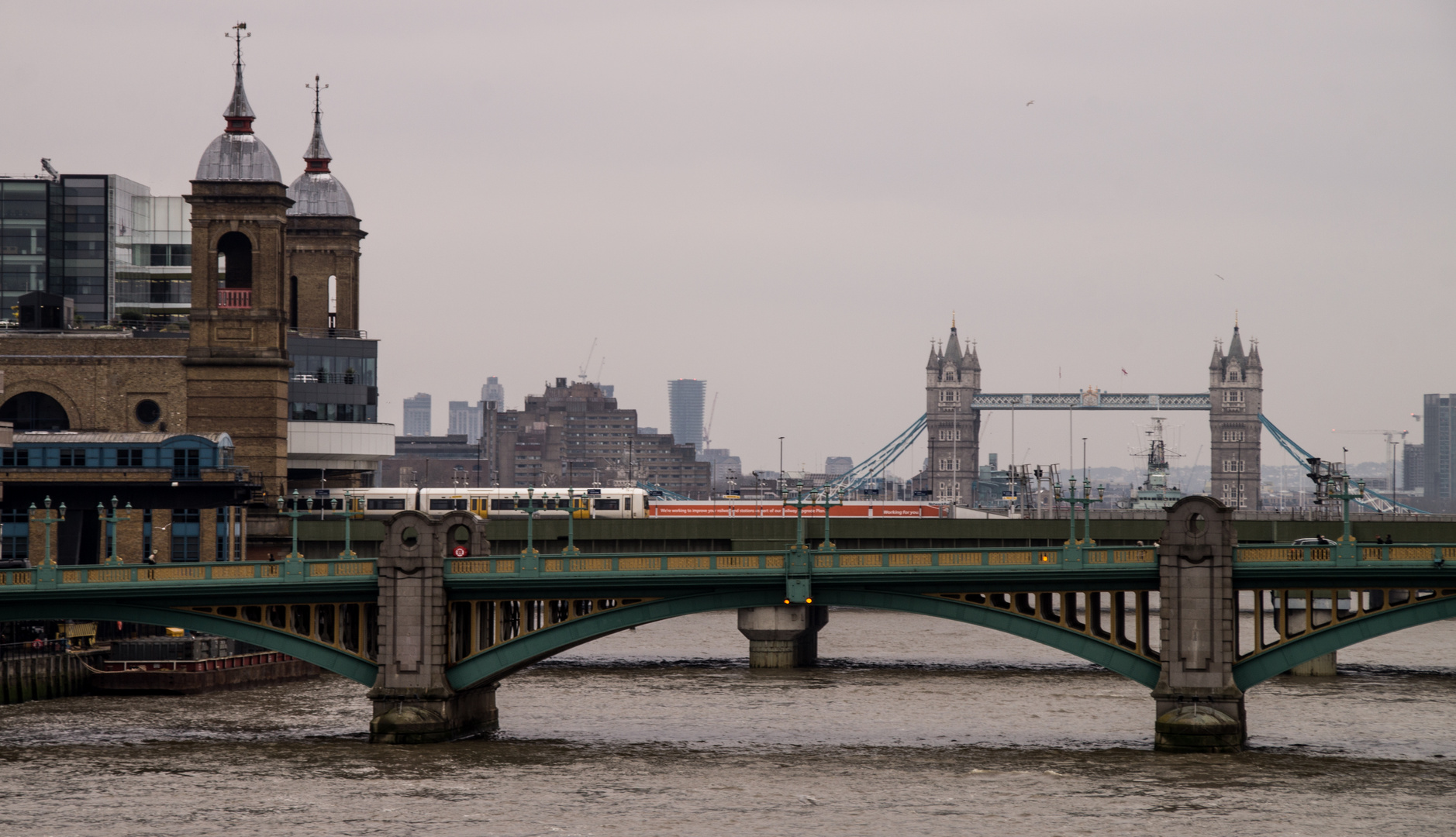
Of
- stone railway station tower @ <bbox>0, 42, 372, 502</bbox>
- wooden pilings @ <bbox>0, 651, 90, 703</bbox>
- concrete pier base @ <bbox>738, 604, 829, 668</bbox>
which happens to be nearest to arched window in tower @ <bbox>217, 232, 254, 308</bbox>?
stone railway station tower @ <bbox>0, 42, 372, 502</bbox>

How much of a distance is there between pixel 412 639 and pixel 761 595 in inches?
522

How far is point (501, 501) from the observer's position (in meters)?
140

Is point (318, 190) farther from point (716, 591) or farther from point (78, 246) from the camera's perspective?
point (716, 591)


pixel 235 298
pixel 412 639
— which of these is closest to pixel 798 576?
pixel 412 639

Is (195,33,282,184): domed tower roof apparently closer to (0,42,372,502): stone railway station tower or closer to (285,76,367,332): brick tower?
(0,42,372,502): stone railway station tower

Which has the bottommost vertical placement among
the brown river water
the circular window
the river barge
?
the brown river water

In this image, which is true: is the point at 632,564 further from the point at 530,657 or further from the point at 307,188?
the point at 307,188

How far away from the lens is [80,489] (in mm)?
107438

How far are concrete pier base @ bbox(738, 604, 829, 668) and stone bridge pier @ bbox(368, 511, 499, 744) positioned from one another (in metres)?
36.6

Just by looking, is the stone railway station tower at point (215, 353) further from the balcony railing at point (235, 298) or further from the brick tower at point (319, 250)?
the brick tower at point (319, 250)

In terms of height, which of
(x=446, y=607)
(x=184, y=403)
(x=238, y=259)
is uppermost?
(x=238, y=259)

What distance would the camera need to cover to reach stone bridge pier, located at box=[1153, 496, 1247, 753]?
6669 cm

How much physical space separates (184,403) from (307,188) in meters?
33.8

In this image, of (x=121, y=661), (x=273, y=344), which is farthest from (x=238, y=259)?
(x=121, y=661)
